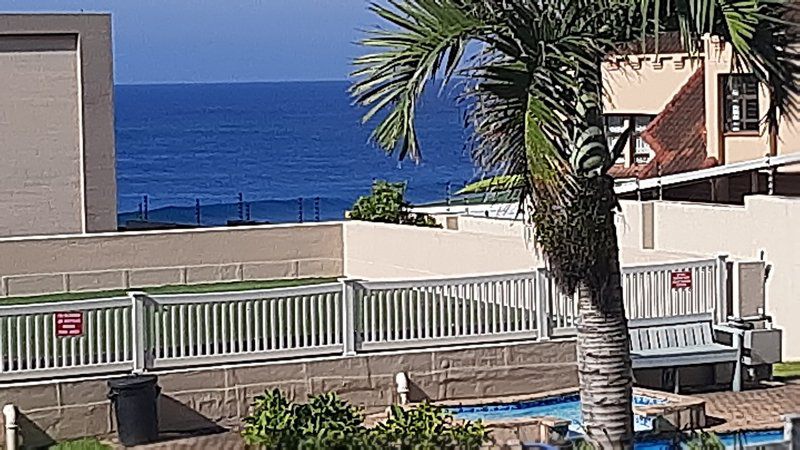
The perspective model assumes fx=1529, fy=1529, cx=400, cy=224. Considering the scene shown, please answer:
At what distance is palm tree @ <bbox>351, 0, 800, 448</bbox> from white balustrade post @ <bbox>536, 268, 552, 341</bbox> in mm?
5372

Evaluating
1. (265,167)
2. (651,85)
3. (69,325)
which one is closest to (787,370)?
(69,325)

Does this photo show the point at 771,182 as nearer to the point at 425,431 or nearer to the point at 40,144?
the point at 40,144

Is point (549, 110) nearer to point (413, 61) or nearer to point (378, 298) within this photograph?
point (413, 61)

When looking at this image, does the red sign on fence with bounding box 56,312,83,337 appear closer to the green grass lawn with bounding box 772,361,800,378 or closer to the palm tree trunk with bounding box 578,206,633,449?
the palm tree trunk with bounding box 578,206,633,449

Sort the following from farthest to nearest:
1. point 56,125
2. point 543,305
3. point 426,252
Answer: point 56,125 < point 426,252 < point 543,305

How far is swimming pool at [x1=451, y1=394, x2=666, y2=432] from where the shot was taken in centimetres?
1533

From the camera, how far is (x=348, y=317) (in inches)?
615

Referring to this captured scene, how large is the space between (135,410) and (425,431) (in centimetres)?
385

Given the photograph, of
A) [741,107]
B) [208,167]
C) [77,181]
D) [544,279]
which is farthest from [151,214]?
[208,167]

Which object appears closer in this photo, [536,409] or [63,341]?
[63,341]

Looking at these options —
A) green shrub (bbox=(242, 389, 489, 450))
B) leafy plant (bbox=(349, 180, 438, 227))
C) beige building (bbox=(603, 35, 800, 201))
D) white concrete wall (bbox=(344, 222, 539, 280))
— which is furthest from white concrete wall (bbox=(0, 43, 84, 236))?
green shrub (bbox=(242, 389, 489, 450))

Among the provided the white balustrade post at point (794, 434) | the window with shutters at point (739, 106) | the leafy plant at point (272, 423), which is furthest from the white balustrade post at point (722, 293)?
the window with shutters at point (739, 106)

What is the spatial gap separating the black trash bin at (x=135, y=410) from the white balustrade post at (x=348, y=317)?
2191 millimetres

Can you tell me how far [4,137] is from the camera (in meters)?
29.2
